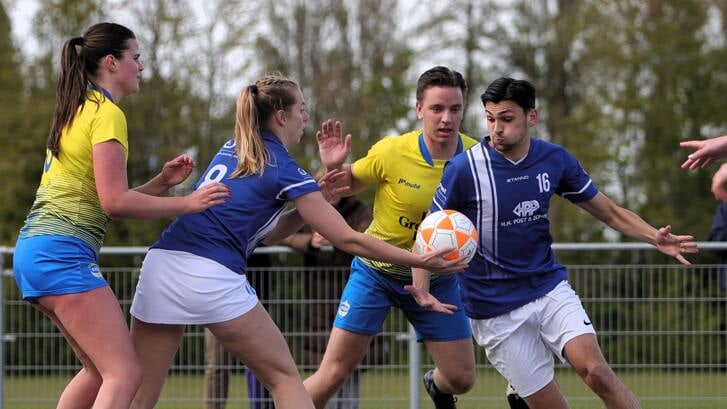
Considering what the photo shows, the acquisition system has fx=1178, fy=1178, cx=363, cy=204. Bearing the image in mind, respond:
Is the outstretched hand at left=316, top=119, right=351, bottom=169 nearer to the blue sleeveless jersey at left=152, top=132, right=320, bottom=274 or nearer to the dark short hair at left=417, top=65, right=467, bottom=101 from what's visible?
the dark short hair at left=417, top=65, right=467, bottom=101

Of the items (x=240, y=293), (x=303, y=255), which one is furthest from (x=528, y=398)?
(x=303, y=255)

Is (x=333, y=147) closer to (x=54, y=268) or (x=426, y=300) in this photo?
(x=426, y=300)

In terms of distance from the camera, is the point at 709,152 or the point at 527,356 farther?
the point at 527,356

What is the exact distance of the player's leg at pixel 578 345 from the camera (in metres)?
6.00

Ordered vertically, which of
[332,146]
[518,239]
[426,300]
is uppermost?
[332,146]

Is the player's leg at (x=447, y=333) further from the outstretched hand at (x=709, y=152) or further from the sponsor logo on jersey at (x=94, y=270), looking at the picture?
the sponsor logo on jersey at (x=94, y=270)

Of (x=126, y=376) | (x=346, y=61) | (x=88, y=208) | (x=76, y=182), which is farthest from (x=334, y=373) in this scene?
(x=346, y=61)

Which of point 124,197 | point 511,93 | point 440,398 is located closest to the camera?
point 124,197

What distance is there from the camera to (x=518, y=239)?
6348 mm

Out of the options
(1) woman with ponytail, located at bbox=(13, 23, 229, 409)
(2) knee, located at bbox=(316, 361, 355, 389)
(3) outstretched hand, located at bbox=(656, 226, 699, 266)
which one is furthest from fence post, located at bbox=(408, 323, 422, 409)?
(1) woman with ponytail, located at bbox=(13, 23, 229, 409)

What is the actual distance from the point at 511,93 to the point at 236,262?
5.79 ft

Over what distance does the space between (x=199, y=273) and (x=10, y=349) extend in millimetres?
3893

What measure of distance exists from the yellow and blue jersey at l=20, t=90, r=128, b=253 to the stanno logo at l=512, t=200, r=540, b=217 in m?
2.16

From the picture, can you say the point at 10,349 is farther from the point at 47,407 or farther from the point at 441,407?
the point at 441,407
